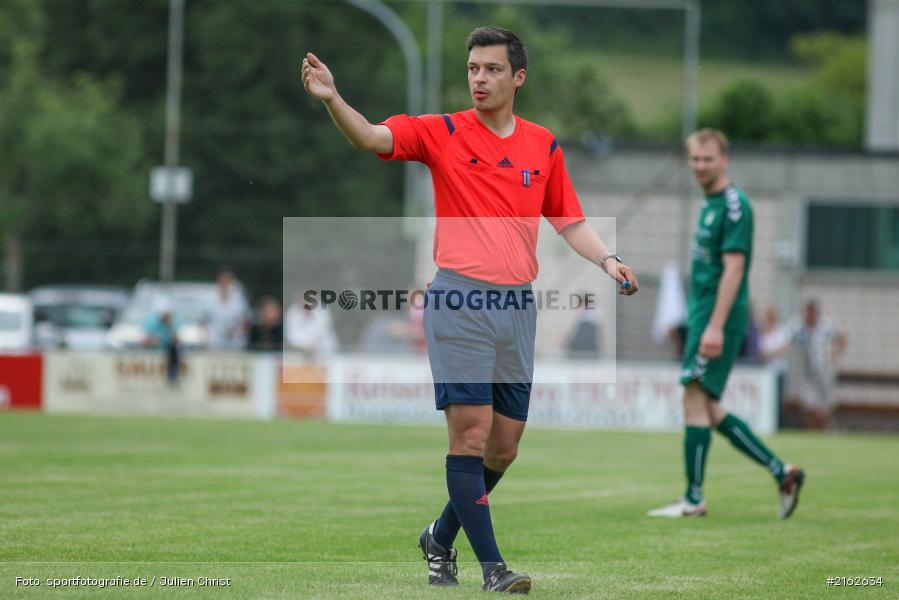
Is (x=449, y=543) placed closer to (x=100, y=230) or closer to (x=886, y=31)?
(x=886, y=31)

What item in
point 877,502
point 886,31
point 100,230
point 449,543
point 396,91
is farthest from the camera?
point 396,91

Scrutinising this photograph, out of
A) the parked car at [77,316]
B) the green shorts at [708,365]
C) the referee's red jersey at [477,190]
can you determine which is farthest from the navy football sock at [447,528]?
the parked car at [77,316]

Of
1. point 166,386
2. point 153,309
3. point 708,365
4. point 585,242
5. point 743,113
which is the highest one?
point 743,113

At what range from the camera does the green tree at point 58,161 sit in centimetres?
3841

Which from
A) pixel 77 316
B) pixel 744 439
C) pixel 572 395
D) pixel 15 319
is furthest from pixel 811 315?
pixel 77 316

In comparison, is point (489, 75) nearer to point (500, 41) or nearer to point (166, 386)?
point (500, 41)

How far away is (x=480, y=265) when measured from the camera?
255 inches

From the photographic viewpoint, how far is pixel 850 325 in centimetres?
2862

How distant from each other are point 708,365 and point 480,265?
12.6ft

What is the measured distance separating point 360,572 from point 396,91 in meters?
45.6

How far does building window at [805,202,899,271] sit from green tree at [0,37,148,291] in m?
18.5

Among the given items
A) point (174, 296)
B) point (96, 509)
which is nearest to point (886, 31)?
point (174, 296)

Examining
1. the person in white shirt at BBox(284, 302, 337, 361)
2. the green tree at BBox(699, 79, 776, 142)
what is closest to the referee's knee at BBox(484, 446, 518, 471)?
the person in white shirt at BBox(284, 302, 337, 361)

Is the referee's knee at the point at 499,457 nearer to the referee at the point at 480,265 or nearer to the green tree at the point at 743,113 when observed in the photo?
the referee at the point at 480,265
